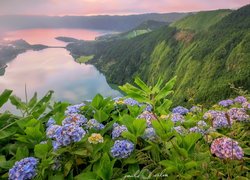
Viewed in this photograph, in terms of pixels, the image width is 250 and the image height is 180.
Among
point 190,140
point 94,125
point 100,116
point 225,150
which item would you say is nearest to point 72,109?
point 100,116

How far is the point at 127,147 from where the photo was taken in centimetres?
322

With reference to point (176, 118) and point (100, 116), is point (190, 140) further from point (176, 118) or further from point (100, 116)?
point (100, 116)

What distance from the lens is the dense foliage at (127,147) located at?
9.61 feet

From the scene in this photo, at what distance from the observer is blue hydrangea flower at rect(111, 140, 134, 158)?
3.18m

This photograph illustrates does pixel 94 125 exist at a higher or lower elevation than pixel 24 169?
higher

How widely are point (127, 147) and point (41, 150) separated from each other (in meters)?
0.80

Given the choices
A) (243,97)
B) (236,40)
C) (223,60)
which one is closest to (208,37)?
(236,40)

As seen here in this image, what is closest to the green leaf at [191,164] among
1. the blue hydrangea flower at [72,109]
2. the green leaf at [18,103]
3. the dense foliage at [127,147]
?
the dense foliage at [127,147]

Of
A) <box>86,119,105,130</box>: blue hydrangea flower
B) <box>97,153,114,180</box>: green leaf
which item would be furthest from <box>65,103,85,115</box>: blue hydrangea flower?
<box>97,153,114,180</box>: green leaf

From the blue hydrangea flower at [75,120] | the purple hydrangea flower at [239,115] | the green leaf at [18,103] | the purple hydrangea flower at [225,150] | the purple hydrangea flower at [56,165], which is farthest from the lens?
the green leaf at [18,103]

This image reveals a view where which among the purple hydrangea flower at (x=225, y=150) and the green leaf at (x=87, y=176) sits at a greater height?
the purple hydrangea flower at (x=225, y=150)

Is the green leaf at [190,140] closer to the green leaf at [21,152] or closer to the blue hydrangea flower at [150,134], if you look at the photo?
the blue hydrangea flower at [150,134]

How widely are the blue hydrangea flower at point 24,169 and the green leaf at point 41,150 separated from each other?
0.33 feet

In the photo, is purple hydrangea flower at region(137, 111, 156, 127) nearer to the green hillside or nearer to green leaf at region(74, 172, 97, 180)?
green leaf at region(74, 172, 97, 180)
